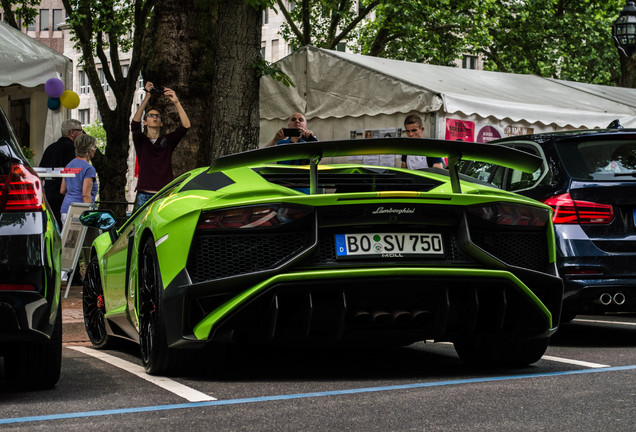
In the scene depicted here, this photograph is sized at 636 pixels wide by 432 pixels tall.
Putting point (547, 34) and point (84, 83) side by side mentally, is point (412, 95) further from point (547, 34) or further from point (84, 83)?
point (84, 83)

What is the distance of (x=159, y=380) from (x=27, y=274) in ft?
3.26

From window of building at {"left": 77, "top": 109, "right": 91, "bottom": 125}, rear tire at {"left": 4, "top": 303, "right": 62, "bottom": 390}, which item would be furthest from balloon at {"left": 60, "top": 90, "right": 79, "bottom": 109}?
window of building at {"left": 77, "top": 109, "right": 91, "bottom": 125}

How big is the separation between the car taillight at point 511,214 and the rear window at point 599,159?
1.92m

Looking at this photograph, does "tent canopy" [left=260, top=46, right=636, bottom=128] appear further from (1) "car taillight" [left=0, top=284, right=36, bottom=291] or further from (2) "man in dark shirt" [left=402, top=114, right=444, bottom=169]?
(1) "car taillight" [left=0, top=284, right=36, bottom=291]

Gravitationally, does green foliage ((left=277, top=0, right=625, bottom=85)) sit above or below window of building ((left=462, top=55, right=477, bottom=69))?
below

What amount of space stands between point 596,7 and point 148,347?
31.8m

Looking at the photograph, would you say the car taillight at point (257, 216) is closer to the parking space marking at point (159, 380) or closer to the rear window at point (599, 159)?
the parking space marking at point (159, 380)

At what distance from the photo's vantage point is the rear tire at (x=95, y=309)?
289 inches

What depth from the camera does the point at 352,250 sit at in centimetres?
525

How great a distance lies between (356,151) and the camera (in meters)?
5.25

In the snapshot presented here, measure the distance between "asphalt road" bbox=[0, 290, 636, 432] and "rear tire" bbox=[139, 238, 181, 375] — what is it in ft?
0.30

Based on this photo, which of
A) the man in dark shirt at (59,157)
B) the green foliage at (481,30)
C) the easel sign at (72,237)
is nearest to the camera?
the easel sign at (72,237)

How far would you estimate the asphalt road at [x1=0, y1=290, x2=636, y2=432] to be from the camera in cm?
427

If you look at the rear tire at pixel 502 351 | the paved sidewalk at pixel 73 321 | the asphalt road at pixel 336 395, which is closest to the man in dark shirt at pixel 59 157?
the paved sidewalk at pixel 73 321
